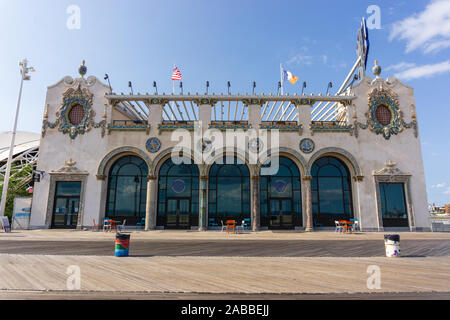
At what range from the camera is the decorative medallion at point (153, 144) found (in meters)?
24.7

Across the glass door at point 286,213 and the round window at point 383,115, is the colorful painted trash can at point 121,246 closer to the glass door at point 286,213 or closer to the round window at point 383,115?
the glass door at point 286,213

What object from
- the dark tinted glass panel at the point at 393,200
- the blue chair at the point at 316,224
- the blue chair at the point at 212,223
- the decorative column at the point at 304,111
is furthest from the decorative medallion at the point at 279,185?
the dark tinted glass panel at the point at 393,200

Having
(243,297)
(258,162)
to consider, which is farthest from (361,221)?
(243,297)

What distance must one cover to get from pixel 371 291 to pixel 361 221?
21349mm

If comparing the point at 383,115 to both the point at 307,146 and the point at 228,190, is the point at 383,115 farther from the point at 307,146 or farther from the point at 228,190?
the point at 228,190

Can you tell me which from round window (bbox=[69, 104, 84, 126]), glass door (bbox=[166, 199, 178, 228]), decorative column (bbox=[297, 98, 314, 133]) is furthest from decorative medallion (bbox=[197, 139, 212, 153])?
round window (bbox=[69, 104, 84, 126])

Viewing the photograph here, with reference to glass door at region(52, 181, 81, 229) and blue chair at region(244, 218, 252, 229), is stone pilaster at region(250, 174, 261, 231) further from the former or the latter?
glass door at region(52, 181, 81, 229)

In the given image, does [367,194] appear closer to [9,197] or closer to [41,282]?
[41,282]

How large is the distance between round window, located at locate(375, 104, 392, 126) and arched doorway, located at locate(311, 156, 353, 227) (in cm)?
608

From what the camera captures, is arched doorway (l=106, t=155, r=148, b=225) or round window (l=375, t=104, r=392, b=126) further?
round window (l=375, t=104, r=392, b=126)

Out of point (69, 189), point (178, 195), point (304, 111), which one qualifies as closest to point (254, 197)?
point (178, 195)

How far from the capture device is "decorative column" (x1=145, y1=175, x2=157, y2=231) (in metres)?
23.4

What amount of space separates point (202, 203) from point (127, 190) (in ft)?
26.3
